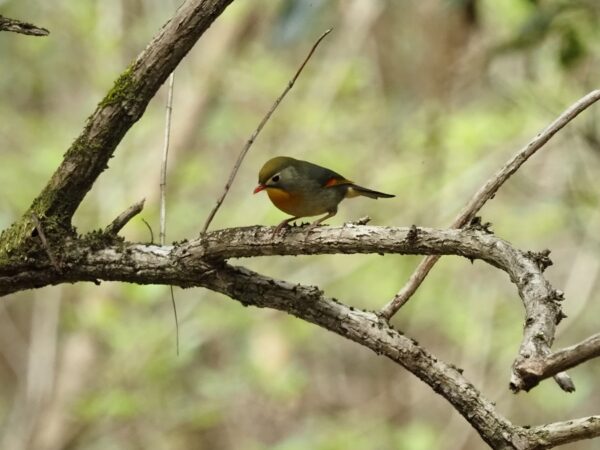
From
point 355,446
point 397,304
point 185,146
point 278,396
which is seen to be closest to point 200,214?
point 185,146

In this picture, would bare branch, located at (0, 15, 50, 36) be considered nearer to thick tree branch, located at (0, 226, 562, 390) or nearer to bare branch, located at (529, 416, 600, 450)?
thick tree branch, located at (0, 226, 562, 390)

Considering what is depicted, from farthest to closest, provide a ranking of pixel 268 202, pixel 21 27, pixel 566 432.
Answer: pixel 268 202, pixel 21 27, pixel 566 432

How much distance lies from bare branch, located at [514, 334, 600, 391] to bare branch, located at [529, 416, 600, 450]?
30cm

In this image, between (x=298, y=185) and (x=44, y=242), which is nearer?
(x=44, y=242)

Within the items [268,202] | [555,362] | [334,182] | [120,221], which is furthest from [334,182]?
[268,202]

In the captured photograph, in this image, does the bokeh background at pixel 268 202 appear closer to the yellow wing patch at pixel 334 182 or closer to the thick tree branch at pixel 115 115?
the yellow wing patch at pixel 334 182

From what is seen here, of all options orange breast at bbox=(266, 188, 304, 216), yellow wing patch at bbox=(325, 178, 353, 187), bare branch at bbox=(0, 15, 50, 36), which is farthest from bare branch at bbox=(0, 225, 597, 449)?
yellow wing patch at bbox=(325, 178, 353, 187)

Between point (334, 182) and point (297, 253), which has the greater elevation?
point (334, 182)

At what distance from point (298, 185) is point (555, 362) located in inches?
67.7

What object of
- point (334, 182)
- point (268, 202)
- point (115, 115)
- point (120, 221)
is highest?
point (268, 202)

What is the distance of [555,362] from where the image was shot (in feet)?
4.09

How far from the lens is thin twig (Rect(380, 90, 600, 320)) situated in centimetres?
185

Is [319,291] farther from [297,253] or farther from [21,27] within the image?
[21,27]

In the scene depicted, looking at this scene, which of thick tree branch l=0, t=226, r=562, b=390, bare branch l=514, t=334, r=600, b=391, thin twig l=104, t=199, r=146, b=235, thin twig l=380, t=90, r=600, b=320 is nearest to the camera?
bare branch l=514, t=334, r=600, b=391
